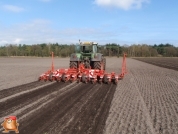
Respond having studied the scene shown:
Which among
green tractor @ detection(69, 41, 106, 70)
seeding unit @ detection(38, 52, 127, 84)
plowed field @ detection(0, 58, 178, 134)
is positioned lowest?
plowed field @ detection(0, 58, 178, 134)

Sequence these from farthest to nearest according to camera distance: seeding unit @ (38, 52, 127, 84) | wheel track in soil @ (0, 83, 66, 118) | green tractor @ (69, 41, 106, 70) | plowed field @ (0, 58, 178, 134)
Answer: green tractor @ (69, 41, 106, 70)
seeding unit @ (38, 52, 127, 84)
wheel track in soil @ (0, 83, 66, 118)
plowed field @ (0, 58, 178, 134)

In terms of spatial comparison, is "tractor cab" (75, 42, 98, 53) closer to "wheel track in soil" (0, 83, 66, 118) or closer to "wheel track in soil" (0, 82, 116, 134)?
"wheel track in soil" (0, 82, 116, 134)

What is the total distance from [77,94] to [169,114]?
429 cm

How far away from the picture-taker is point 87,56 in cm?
1852

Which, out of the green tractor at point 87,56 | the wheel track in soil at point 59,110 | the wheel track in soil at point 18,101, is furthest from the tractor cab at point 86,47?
the wheel track in soil at point 18,101

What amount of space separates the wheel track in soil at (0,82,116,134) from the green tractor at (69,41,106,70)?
22.4ft

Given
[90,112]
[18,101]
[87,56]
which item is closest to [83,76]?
[87,56]

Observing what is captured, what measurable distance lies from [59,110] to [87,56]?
11092mm

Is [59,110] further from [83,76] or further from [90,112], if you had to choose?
[83,76]

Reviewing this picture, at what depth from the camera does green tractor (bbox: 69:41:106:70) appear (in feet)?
57.4

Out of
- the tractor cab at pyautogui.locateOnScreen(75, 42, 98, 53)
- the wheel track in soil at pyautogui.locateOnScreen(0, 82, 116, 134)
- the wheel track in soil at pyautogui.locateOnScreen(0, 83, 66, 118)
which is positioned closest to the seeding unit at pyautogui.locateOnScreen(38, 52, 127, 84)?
the tractor cab at pyautogui.locateOnScreen(75, 42, 98, 53)

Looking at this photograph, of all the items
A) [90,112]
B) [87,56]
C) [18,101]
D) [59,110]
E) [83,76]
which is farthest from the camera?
[87,56]

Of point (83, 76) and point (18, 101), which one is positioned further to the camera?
point (83, 76)

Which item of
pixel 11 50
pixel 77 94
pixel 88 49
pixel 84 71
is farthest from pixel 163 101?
pixel 11 50
